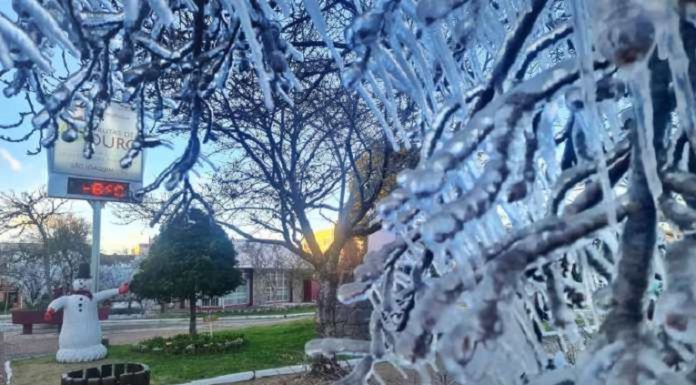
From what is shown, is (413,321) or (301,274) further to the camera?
(301,274)

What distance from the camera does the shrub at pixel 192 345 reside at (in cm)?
1169

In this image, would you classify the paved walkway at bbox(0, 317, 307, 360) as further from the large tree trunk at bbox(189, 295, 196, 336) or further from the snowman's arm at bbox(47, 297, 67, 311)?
the large tree trunk at bbox(189, 295, 196, 336)

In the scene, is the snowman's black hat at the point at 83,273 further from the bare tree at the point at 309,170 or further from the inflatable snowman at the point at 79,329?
the bare tree at the point at 309,170

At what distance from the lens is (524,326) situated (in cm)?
150

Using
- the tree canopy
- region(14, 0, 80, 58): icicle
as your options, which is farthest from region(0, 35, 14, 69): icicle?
the tree canopy

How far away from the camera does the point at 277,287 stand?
1372 inches

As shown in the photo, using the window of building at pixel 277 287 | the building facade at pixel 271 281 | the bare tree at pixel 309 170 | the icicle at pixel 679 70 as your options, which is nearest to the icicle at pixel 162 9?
the icicle at pixel 679 70

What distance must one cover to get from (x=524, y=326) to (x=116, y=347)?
13694 mm

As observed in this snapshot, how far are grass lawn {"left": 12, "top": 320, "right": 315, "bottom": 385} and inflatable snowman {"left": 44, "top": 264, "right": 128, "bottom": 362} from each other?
→ 0.89ft

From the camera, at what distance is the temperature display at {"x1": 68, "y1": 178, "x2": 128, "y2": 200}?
1288 cm

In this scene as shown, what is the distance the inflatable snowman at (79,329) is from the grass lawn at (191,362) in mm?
271

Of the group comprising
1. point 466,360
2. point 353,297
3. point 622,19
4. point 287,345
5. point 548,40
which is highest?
point 548,40

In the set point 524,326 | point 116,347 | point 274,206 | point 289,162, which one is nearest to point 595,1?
point 524,326

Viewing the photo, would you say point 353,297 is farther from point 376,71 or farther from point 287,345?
point 287,345
